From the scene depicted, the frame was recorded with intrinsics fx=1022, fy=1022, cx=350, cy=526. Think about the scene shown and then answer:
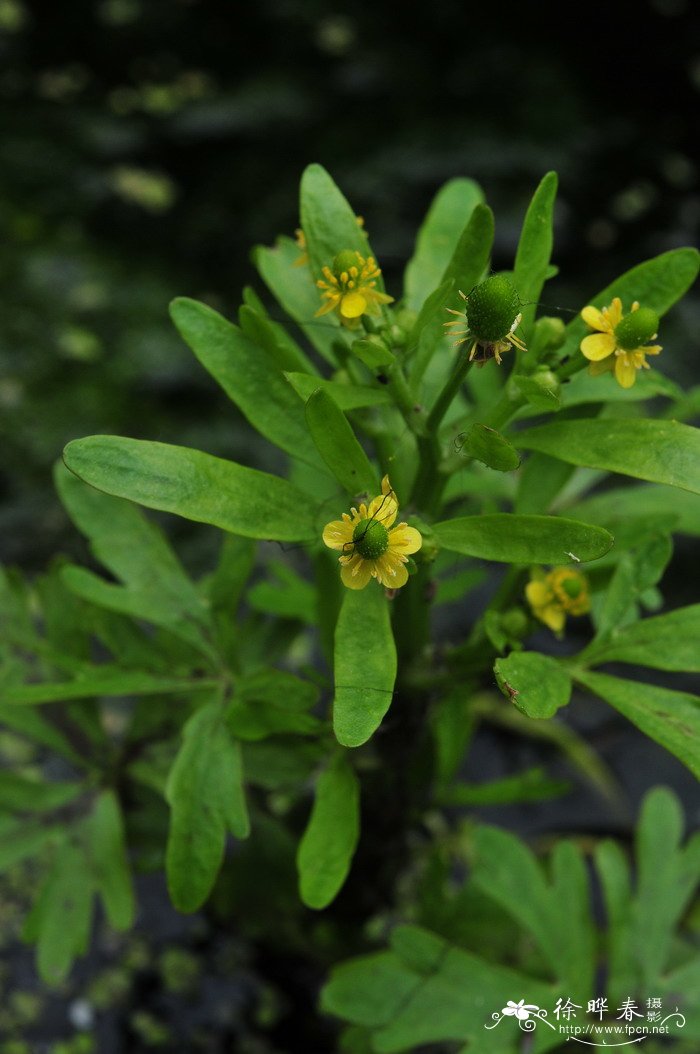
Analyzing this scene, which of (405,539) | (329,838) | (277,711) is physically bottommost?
(329,838)

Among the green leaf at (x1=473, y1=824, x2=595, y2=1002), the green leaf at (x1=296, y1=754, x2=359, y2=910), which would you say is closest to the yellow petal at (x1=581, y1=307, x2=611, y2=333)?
the green leaf at (x1=296, y1=754, x2=359, y2=910)

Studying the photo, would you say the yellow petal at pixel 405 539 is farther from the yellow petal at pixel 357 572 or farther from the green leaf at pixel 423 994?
the green leaf at pixel 423 994

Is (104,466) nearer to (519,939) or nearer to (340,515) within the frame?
(340,515)

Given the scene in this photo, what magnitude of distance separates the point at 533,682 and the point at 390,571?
0.22 meters

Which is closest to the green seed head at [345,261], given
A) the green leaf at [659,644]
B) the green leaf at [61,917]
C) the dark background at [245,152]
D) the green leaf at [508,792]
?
the green leaf at [659,644]

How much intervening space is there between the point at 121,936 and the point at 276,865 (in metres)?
0.57

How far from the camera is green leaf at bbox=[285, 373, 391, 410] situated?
3.59 ft

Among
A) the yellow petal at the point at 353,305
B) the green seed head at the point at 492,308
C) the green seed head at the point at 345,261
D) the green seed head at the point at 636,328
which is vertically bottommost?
the green seed head at the point at 636,328

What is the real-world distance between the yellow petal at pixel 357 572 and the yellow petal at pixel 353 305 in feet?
0.93

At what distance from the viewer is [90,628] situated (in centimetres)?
160

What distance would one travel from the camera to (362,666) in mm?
1096

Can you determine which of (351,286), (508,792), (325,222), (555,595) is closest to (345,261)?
(351,286)

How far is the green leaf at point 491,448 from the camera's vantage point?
107 centimetres

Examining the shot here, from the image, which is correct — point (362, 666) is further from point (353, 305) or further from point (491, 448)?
point (353, 305)
